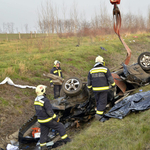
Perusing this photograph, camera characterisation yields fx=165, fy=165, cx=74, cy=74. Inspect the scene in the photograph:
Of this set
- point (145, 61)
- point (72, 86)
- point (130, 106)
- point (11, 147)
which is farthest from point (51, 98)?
point (145, 61)

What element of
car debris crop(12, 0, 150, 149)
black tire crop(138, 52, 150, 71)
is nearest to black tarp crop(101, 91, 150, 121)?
car debris crop(12, 0, 150, 149)

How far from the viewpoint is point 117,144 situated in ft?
9.30

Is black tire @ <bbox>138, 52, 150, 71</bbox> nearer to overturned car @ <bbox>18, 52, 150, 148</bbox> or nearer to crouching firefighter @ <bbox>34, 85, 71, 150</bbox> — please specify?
overturned car @ <bbox>18, 52, 150, 148</bbox>

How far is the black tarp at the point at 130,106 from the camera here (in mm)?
4020

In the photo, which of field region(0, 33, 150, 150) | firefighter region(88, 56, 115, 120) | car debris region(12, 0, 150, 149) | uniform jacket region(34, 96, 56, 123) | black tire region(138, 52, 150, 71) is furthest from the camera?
black tire region(138, 52, 150, 71)

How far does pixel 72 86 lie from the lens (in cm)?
520

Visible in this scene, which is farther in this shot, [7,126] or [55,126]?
[7,126]

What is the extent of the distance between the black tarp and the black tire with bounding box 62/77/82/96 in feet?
3.86

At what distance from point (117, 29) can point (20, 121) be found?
5460 millimetres

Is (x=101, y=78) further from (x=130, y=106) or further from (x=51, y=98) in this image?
(x=51, y=98)

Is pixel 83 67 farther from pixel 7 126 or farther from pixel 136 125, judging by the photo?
pixel 136 125

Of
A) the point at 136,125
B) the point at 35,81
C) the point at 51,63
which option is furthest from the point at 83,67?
the point at 136,125

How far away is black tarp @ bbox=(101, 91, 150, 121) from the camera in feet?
13.2

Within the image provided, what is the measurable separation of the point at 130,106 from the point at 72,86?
1856 millimetres
